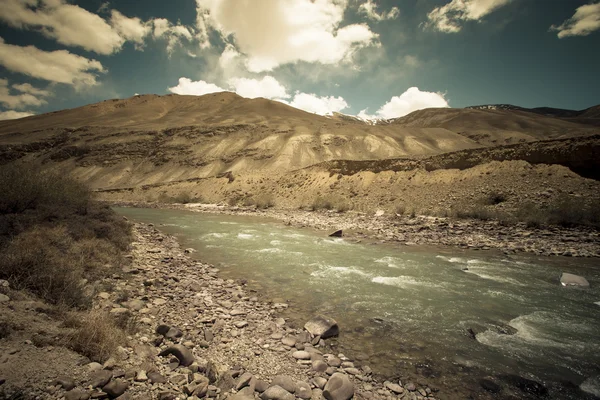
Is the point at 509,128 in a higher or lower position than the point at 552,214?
higher

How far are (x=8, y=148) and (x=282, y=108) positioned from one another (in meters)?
98.1

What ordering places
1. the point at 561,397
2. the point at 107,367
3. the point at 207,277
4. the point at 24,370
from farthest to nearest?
1. the point at 207,277
2. the point at 561,397
3. the point at 107,367
4. the point at 24,370

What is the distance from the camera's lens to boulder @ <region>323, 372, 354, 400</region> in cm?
351

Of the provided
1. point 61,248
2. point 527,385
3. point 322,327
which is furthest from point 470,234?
point 61,248

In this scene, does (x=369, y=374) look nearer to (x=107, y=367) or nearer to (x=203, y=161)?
(x=107, y=367)

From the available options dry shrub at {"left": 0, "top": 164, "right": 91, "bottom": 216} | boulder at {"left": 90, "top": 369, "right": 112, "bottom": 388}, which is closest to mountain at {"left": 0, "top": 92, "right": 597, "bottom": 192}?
dry shrub at {"left": 0, "top": 164, "right": 91, "bottom": 216}

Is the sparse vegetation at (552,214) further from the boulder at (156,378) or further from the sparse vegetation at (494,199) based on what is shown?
the boulder at (156,378)

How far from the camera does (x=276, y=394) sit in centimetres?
340

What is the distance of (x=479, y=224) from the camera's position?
53.9 feet

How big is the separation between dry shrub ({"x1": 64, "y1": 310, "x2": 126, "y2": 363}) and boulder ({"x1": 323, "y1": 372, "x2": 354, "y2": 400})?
3008 mm

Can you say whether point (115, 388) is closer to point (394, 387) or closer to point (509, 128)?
point (394, 387)

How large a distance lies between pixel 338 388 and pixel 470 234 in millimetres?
14422

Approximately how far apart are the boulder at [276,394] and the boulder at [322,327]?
5.58 feet

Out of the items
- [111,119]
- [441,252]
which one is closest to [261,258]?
[441,252]
